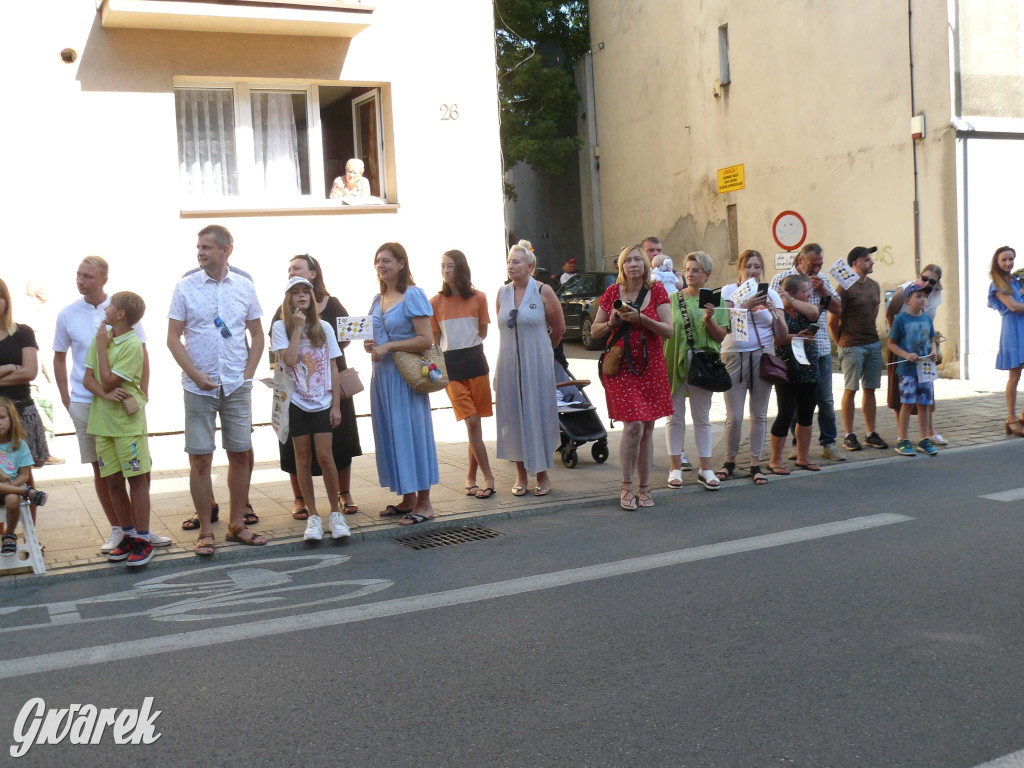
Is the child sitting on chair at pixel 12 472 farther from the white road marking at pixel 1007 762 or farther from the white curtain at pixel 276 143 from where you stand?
the white curtain at pixel 276 143

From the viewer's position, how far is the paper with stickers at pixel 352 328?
7.13 meters

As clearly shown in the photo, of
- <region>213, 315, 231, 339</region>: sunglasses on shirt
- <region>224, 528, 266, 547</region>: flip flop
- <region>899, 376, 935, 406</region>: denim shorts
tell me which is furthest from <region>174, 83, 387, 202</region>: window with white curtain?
<region>899, 376, 935, 406</region>: denim shorts

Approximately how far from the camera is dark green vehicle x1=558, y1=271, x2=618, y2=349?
79.0 feet

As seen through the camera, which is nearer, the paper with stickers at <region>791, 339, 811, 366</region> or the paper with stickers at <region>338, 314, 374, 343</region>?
the paper with stickers at <region>338, 314, 374, 343</region>

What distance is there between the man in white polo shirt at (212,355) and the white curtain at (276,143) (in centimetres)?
681

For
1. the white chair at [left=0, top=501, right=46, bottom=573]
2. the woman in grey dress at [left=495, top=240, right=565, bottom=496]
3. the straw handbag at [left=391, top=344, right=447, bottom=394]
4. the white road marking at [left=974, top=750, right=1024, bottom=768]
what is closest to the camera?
the white road marking at [left=974, top=750, right=1024, bottom=768]

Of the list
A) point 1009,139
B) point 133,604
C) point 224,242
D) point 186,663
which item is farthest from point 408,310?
point 1009,139

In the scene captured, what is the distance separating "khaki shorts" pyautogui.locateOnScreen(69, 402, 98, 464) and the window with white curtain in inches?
256

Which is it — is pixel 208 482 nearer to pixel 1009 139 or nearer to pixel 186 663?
pixel 186 663

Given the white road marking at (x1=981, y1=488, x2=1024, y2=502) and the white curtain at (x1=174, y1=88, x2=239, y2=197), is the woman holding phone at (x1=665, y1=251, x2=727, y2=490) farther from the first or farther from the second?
the white curtain at (x1=174, y1=88, x2=239, y2=197)

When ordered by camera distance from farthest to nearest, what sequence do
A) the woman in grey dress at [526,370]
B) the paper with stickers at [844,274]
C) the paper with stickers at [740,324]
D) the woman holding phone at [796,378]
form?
the paper with stickers at [844,274] → the woman holding phone at [796,378] → the paper with stickers at [740,324] → the woman in grey dress at [526,370]

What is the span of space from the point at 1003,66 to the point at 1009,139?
112cm

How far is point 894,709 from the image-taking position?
388 cm

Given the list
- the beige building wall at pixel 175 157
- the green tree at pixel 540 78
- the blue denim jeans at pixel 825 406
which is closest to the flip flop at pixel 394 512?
the blue denim jeans at pixel 825 406
